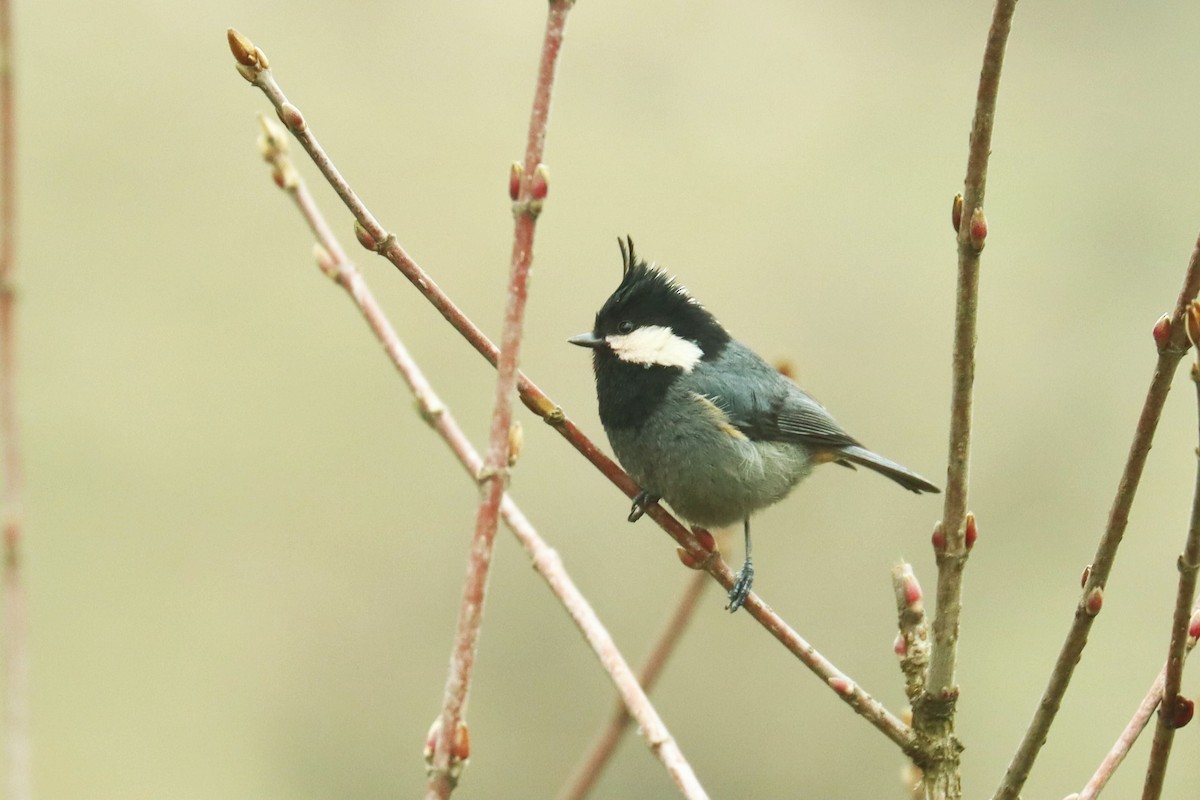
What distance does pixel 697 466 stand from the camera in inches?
157

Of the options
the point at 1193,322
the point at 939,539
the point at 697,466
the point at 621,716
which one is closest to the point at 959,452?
the point at 939,539

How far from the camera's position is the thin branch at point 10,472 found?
2229mm

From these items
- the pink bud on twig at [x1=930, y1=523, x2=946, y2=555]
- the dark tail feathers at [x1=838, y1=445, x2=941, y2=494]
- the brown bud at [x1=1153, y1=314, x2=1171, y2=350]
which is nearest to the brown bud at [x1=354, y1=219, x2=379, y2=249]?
the pink bud on twig at [x1=930, y1=523, x2=946, y2=555]

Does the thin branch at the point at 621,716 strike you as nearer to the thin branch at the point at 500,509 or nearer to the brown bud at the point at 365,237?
the thin branch at the point at 500,509

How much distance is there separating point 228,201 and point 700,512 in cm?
566

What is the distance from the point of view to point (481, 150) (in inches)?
363

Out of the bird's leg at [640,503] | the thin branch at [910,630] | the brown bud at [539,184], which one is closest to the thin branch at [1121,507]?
the thin branch at [910,630]

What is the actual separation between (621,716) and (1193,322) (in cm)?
145

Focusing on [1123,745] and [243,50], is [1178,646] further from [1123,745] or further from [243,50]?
[243,50]

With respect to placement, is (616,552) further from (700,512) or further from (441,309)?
(441,309)

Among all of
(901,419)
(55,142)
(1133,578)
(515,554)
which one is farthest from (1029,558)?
(55,142)

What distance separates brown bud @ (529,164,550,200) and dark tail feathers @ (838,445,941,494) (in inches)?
120

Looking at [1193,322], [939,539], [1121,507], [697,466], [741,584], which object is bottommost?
[741,584]

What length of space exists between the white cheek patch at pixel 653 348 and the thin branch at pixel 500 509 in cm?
164
